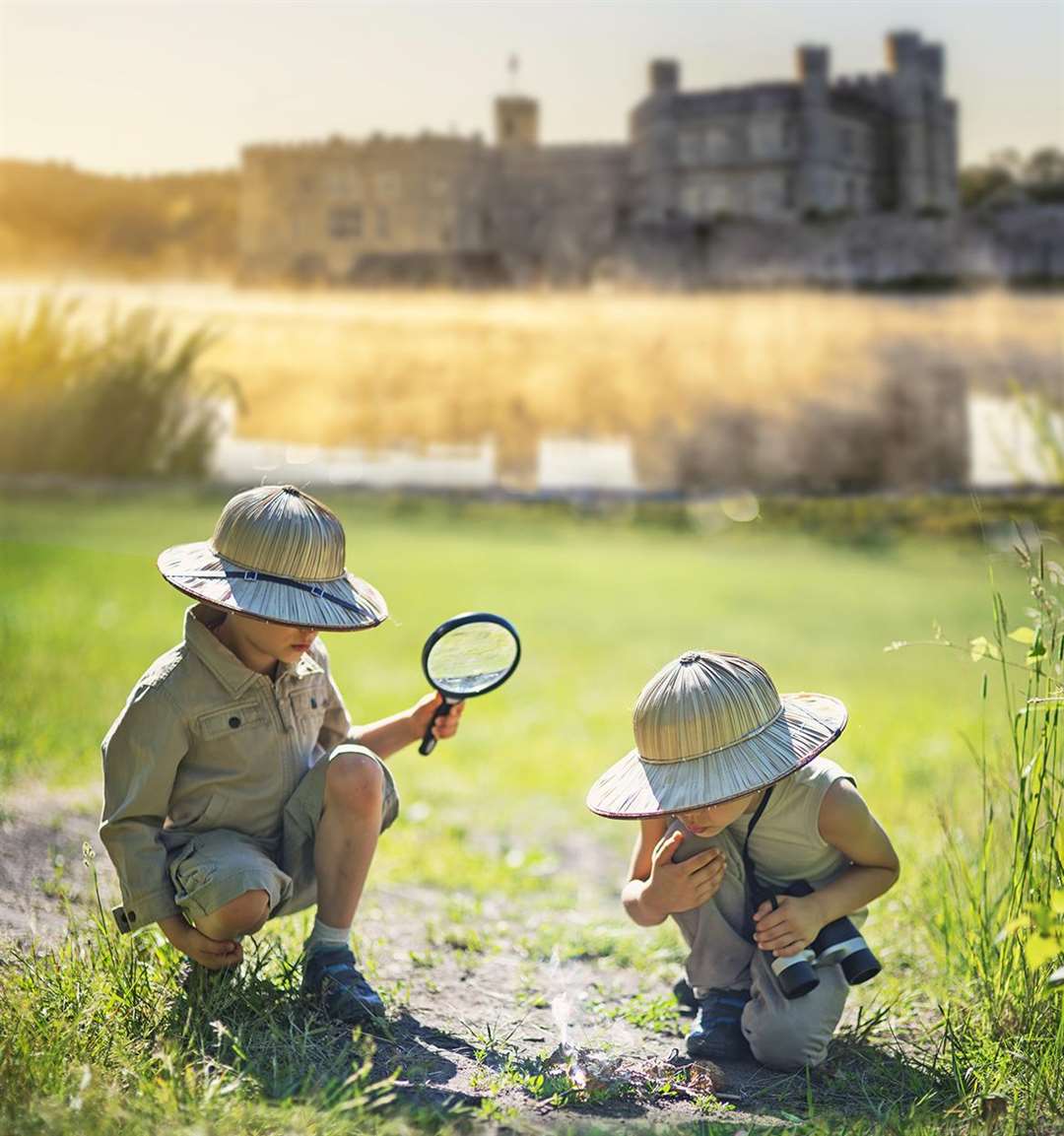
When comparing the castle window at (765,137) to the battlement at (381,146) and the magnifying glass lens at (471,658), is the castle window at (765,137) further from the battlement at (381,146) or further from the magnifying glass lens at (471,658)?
the magnifying glass lens at (471,658)

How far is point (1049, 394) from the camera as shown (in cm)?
1631

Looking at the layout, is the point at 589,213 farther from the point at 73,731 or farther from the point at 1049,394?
the point at 73,731

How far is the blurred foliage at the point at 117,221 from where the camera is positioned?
14.0m

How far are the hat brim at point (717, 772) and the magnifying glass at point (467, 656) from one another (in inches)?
16.4

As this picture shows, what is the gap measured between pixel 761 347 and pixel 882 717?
540 inches

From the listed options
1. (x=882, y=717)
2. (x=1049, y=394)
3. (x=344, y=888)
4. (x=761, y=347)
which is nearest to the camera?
(x=344, y=888)

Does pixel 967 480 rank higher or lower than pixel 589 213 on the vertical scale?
lower

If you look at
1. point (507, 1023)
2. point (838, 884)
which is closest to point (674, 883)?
point (838, 884)

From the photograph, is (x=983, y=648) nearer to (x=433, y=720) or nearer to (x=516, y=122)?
(x=433, y=720)

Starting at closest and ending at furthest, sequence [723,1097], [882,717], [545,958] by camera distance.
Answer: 1. [723,1097]
2. [545,958]
3. [882,717]

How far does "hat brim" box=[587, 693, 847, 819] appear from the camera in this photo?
256 cm

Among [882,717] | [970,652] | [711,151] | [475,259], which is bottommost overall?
[882,717]

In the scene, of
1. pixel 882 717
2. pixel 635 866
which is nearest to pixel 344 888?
pixel 635 866

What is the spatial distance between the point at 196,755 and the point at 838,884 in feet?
4.50
